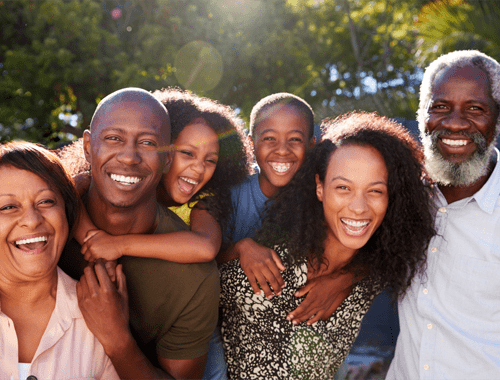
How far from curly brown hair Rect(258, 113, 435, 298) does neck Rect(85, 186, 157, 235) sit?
30.9 inches

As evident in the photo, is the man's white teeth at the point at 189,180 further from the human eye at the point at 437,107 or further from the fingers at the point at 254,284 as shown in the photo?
the human eye at the point at 437,107

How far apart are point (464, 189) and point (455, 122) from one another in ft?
1.53

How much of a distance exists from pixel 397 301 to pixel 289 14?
13.1 metres

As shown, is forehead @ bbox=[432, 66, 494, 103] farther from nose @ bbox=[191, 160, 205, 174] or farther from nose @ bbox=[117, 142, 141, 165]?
nose @ bbox=[117, 142, 141, 165]

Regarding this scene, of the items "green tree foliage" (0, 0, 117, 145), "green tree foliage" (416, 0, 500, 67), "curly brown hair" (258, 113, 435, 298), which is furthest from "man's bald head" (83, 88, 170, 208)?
"green tree foliage" (0, 0, 117, 145)

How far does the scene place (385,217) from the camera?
110 inches

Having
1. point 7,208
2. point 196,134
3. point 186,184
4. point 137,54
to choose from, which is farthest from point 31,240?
point 137,54

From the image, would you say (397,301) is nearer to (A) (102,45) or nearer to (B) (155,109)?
(B) (155,109)

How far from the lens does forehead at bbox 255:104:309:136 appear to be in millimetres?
3340

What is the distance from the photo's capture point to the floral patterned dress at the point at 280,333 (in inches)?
103

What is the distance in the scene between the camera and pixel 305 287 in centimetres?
269

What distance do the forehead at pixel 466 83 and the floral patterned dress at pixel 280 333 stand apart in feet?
4.97

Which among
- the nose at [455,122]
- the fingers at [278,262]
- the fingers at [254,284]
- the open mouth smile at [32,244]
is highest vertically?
the nose at [455,122]

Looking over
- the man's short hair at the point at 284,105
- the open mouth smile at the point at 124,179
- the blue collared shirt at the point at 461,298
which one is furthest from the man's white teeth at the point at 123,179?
the blue collared shirt at the point at 461,298
